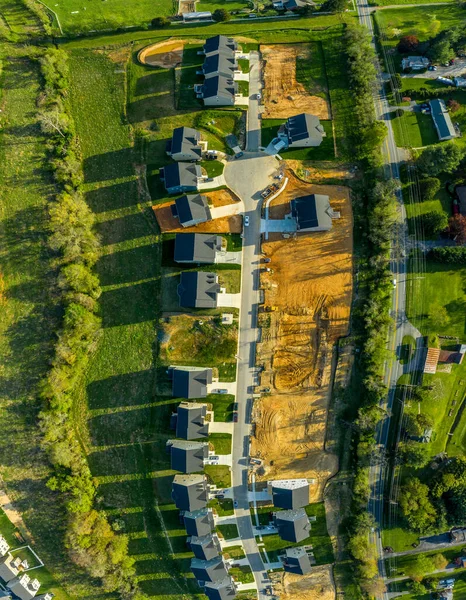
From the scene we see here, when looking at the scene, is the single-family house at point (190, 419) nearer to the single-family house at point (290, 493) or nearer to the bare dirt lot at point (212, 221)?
the single-family house at point (290, 493)

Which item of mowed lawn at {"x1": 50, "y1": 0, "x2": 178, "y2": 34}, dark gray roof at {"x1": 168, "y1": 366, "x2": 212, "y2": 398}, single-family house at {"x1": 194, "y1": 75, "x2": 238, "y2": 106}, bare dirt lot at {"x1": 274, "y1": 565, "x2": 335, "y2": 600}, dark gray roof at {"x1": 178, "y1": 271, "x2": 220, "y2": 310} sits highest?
mowed lawn at {"x1": 50, "y1": 0, "x2": 178, "y2": 34}

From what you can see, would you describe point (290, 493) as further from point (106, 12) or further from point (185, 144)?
point (106, 12)

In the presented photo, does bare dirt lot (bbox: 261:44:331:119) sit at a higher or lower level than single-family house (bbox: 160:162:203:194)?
higher

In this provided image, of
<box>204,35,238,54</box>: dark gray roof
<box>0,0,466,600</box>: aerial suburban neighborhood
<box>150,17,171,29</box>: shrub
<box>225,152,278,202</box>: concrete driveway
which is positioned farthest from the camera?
<box>150,17,171,29</box>: shrub

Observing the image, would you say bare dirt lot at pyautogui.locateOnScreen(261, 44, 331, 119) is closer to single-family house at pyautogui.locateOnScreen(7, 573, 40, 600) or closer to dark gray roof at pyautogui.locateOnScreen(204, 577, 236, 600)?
dark gray roof at pyautogui.locateOnScreen(204, 577, 236, 600)

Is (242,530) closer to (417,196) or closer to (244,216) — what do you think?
(244,216)

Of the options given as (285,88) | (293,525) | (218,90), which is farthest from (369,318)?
(218,90)

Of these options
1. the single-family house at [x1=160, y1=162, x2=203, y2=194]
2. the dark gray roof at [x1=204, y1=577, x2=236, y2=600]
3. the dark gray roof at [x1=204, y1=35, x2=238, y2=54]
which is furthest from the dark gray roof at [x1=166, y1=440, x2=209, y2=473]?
the dark gray roof at [x1=204, y1=35, x2=238, y2=54]

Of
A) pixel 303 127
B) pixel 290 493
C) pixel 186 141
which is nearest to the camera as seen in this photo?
pixel 290 493
